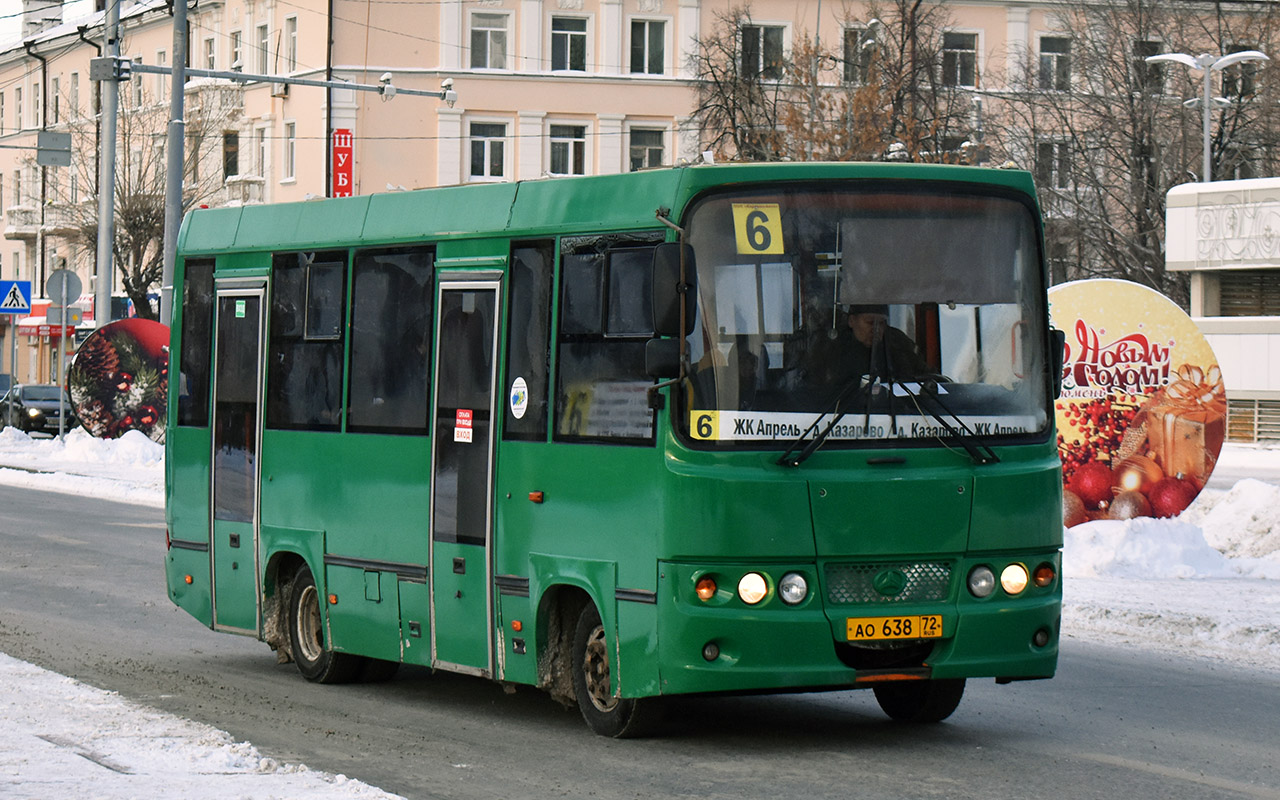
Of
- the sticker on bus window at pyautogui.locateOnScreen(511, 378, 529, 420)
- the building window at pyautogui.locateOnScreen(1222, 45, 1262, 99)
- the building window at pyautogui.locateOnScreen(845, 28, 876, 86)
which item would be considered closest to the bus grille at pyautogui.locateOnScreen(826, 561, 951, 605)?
the sticker on bus window at pyautogui.locateOnScreen(511, 378, 529, 420)

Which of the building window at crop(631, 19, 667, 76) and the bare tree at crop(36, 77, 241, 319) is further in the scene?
the building window at crop(631, 19, 667, 76)

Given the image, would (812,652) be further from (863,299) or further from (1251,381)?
(1251,381)

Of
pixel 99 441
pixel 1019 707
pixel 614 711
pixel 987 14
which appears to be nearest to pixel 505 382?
pixel 614 711

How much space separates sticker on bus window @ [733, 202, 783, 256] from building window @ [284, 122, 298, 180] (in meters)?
58.4

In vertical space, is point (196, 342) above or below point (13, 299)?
below

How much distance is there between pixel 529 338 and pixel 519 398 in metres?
0.29

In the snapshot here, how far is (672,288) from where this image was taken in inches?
363

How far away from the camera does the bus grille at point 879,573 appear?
9445 mm

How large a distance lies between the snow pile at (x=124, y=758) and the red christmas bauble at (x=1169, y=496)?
1219 cm

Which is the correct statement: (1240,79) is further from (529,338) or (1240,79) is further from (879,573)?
(879,573)

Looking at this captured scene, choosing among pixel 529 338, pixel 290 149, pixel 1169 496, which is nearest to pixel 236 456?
pixel 529 338

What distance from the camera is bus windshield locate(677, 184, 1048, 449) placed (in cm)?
939

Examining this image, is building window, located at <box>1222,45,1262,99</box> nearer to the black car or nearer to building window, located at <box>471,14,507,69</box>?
building window, located at <box>471,14,507,69</box>

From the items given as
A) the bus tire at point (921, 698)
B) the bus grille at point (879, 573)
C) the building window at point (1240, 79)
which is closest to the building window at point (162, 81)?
the building window at point (1240, 79)
